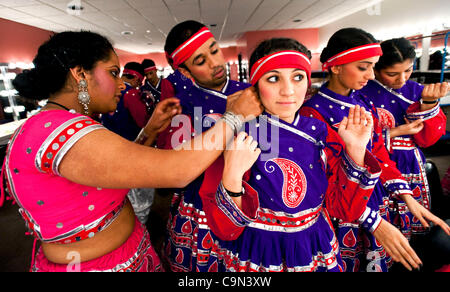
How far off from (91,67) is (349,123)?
1.01 meters

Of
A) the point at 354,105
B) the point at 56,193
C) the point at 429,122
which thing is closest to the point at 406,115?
the point at 429,122

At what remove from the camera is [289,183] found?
3.05 feet

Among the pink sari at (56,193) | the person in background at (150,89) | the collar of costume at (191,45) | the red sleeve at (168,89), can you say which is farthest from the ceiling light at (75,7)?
the pink sari at (56,193)

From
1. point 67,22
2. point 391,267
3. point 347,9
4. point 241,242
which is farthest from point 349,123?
point 347,9

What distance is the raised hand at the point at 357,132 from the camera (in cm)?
89

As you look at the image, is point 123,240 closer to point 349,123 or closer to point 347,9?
point 349,123

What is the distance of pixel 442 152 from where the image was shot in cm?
428

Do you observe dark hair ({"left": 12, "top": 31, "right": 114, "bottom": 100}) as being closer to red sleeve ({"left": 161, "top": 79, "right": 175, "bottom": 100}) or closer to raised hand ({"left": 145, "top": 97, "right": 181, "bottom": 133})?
raised hand ({"left": 145, "top": 97, "right": 181, "bottom": 133})

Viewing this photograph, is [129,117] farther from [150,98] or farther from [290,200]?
[290,200]

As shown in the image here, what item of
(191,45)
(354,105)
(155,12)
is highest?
(155,12)

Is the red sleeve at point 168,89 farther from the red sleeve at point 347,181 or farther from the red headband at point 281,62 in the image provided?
the red sleeve at point 347,181

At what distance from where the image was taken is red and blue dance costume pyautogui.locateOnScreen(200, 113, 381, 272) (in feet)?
3.01

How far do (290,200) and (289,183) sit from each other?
0.07 metres

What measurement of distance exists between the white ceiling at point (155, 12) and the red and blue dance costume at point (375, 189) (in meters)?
4.21
